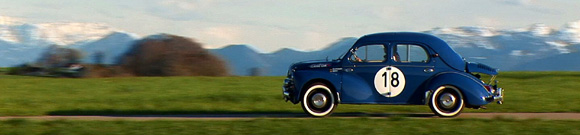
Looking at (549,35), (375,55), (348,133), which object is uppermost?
(549,35)

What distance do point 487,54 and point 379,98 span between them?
64.2 meters

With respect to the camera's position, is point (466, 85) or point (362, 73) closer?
point (466, 85)

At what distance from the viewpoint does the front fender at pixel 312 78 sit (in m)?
17.3

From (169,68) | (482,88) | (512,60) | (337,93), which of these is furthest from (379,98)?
(512,60)

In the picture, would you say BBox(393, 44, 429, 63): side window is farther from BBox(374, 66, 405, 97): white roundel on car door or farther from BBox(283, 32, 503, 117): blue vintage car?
BBox(374, 66, 405, 97): white roundel on car door

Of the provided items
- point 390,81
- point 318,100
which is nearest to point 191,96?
point 318,100

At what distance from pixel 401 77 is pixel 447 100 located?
0.99 m

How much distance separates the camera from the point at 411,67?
675 inches

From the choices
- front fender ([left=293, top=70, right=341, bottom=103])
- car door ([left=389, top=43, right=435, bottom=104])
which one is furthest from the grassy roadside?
front fender ([left=293, top=70, right=341, bottom=103])

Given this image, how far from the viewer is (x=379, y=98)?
1738cm

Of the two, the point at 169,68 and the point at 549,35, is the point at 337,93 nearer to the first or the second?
the point at 169,68

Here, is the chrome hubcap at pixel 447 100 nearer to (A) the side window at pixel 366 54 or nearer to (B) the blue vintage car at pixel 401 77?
(B) the blue vintage car at pixel 401 77

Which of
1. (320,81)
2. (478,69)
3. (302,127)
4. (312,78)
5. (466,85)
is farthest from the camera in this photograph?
(320,81)

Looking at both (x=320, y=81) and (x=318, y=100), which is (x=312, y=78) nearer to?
(x=320, y=81)
